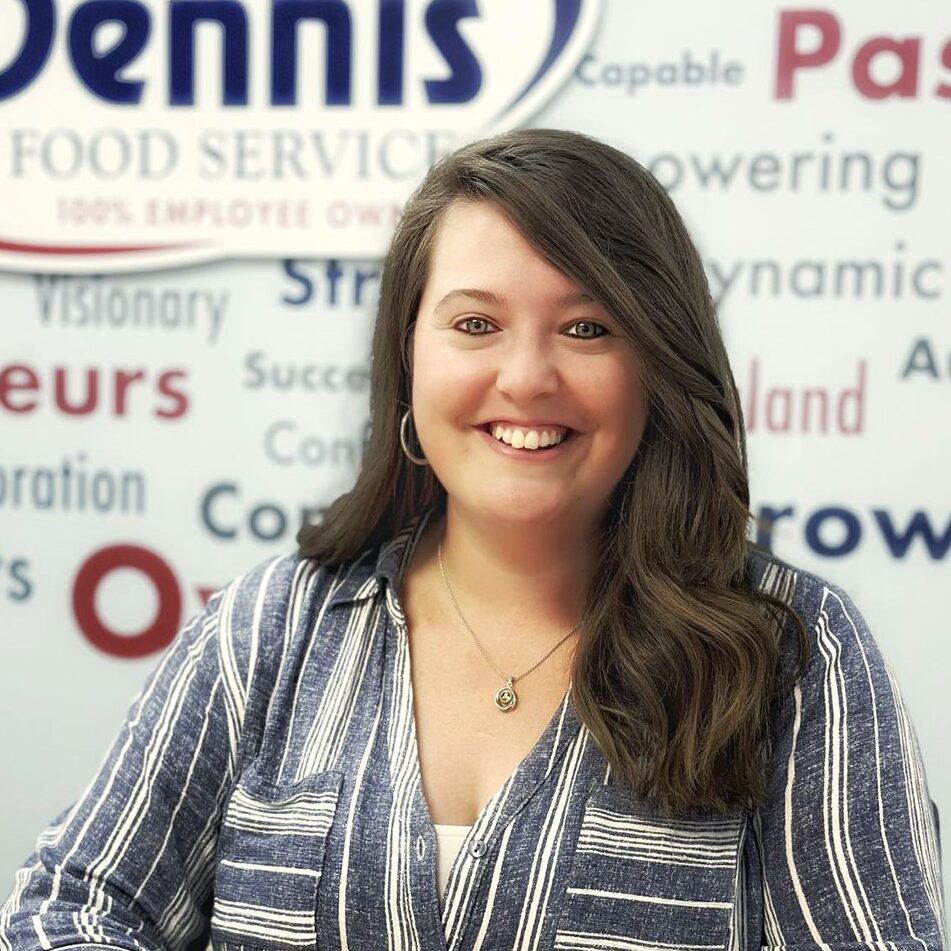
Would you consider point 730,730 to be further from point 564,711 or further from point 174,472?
point 174,472

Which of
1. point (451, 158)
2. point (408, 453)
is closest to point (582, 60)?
point (451, 158)

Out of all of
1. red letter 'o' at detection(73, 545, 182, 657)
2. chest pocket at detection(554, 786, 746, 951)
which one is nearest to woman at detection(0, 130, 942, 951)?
chest pocket at detection(554, 786, 746, 951)

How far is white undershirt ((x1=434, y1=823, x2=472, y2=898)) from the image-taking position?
1.22 meters

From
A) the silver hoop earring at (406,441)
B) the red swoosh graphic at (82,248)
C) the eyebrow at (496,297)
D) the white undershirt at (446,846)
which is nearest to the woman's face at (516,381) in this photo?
the eyebrow at (496,297)

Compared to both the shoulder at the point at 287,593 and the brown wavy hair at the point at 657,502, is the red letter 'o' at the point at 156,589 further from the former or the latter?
the brown wavy hair at the point at 657,502

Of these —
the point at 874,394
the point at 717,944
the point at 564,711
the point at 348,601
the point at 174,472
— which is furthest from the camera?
the point at 174,472

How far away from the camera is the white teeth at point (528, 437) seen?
1238mm

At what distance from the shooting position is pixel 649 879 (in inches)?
46.8

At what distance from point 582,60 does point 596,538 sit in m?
0.97

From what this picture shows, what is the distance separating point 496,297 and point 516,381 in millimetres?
96

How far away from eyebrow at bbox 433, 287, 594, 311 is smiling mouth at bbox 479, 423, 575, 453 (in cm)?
14

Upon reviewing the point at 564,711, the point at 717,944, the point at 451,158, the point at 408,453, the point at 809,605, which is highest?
the point at 451,158

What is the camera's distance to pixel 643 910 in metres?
1.18

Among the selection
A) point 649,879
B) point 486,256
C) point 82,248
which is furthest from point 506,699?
point 82,248
